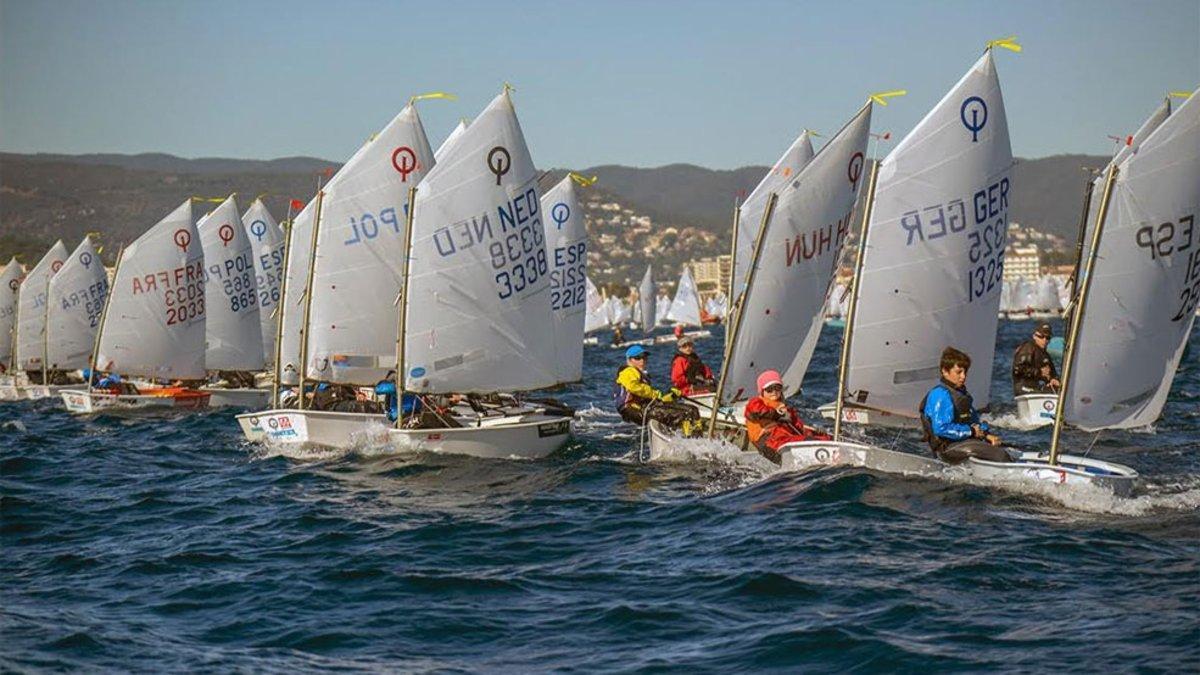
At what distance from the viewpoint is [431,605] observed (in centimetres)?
1432

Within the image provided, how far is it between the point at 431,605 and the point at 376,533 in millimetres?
4376

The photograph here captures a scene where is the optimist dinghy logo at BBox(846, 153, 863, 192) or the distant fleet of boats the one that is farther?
the optimist dinghy logo at BBox(846, 153, 863, 192)

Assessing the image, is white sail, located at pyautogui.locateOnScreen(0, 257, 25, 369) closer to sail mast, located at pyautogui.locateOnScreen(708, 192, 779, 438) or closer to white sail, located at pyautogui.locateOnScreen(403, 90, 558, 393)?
white sail, located at pyautogui.locateOnScreen(403, 90, 558, 393)

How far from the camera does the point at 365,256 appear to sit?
29.0 metres

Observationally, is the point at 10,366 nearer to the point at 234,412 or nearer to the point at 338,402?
the point at 234,412

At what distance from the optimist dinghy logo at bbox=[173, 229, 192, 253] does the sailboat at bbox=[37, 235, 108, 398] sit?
10.6 m

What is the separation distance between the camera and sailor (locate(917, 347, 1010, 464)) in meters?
19.2

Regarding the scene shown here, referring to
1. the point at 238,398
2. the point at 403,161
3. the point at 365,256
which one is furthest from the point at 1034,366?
the point at 238,398

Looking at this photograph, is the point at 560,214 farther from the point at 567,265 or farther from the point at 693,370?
the point at 693,370

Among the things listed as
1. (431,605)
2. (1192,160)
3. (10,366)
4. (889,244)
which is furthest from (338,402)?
(10,366)

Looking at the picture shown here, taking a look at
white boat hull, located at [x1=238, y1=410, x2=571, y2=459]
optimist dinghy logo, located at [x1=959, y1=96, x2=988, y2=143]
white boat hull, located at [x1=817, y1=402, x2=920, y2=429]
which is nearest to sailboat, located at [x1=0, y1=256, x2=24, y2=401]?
white boat hull, located at [x1=238, y1=410, x2=571, y2=459]

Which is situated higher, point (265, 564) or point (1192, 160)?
point (1192, 160)

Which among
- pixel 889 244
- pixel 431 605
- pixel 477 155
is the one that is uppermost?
pixel 477 155

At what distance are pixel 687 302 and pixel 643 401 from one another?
102871 mm
